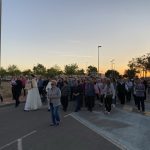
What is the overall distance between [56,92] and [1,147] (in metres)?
5.60

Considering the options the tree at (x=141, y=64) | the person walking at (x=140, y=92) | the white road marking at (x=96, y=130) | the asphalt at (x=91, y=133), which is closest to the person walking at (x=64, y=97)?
the white road marking at (x=96, y=130)

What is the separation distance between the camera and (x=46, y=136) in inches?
554

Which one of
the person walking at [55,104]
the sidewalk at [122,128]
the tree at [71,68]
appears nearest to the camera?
the sidewalk at [122,128]

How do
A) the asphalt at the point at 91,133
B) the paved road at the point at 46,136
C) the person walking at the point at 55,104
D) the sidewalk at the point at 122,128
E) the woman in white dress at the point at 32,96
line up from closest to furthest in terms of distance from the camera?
1. the paved road at the point at 46,136
2. the asphalt at the point at 91,133
3. the sidewalk at the point at 122,128
4. the person walking at the point at 55,104
5. the woman in white dress at the point at 32,96

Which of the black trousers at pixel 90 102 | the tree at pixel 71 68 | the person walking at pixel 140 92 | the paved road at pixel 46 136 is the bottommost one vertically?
the paved road at pixel 46 136

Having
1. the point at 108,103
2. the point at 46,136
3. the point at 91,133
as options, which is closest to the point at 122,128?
the point at 91,133

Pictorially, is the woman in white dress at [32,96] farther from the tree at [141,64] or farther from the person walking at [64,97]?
the tree at [141,64]

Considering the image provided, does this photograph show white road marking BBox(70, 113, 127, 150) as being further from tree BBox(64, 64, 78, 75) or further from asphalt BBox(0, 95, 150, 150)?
tree BBox(64, 64, 78, 75)

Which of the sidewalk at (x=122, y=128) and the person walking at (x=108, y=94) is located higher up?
the person walking at (x=108, y=94)

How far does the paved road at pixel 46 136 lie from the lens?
12156mm

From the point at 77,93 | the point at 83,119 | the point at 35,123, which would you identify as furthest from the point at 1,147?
the point at 77,93

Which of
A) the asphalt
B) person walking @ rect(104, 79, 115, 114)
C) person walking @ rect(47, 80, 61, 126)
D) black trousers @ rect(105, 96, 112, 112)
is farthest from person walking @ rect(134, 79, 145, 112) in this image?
person walking @ rect(47, 80, 61, 126)

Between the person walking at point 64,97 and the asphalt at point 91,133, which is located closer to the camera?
the asphalt at point 91,133

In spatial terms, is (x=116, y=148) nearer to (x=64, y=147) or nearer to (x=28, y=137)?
(x=64, y=147)
